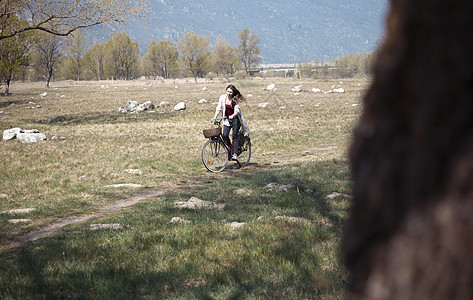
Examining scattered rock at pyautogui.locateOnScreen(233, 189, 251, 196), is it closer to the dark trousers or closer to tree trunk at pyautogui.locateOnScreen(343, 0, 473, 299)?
the dark trousers

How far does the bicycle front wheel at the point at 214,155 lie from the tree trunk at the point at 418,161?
1182 cm

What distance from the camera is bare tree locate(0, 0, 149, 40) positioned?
838 inches

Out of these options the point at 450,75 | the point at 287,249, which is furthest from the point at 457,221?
Result: the point at 287,249

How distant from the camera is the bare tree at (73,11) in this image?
2130 centimetres

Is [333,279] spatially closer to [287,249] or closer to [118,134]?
[287,249]

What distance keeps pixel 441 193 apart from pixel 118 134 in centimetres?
2166

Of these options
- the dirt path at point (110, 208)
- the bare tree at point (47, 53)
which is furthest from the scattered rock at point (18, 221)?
the bare tree at point (47, 53)

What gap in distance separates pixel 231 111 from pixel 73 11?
14.1m

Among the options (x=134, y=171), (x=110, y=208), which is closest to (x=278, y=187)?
(x=110, y=208)

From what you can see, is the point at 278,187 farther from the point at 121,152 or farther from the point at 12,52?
the point at 12,52

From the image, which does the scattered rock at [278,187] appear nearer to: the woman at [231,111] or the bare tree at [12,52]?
the woman at [231,111]

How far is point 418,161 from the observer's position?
0.63 m

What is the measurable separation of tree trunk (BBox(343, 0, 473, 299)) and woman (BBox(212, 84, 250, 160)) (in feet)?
36.7

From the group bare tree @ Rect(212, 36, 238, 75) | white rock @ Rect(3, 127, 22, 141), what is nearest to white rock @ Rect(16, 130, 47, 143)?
white rock @ Rect(3, 127, 22, 141)
